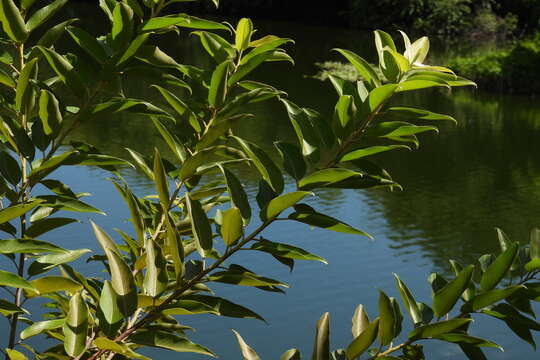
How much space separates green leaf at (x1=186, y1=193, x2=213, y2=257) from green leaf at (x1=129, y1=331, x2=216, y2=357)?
0.33 ft

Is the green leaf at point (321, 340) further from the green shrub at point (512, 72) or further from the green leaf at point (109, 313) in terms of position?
Answer: the green shrub at point (512, 72)

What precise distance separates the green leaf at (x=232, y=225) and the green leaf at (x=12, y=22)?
0.39m

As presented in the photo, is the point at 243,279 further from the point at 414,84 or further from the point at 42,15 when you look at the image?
the point at 42,15

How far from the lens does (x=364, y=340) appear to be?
3.19ft

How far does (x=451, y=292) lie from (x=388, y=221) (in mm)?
6112

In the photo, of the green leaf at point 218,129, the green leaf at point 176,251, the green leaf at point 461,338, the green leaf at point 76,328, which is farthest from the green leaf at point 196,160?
the green leaf at point 461,338

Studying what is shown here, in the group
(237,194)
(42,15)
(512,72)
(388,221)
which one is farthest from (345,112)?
(512,72)

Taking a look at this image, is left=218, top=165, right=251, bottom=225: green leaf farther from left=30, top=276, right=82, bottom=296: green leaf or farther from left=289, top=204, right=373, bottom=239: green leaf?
left=30, top=276, right=82, bottom=296: green leaf

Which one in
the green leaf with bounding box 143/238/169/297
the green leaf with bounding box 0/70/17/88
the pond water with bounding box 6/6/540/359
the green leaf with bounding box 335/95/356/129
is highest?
the green leaf with bounding box 0/70/17/88

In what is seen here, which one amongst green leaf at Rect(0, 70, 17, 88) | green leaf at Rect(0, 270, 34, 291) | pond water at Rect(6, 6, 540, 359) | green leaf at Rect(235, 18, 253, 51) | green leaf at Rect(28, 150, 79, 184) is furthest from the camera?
pond water at Rect(6, 6, 540, 359)

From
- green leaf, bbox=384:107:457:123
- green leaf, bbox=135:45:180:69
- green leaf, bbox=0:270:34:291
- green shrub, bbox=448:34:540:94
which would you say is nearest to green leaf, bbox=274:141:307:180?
green leaf, bbox=384:107:457:123

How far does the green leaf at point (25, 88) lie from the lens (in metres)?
1.07

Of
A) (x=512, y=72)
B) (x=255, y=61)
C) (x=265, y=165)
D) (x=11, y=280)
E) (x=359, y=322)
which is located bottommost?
(x=512, y=72)

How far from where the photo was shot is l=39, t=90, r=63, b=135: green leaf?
3.52 ft
